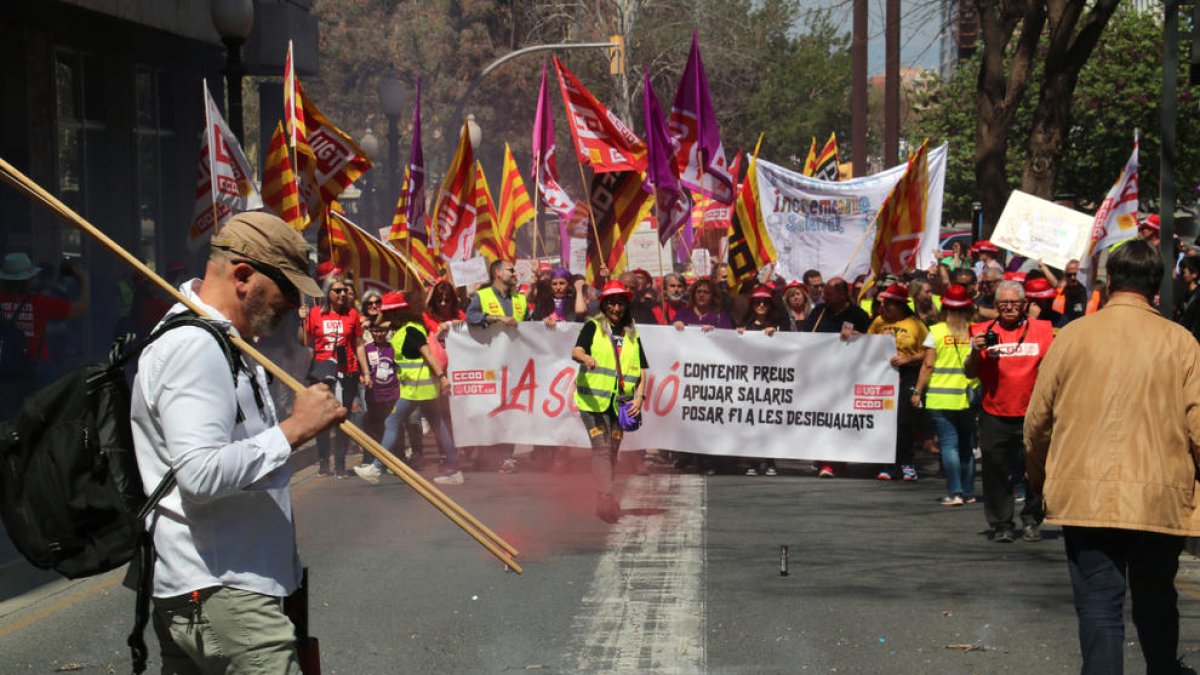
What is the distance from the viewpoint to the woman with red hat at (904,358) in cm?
1325

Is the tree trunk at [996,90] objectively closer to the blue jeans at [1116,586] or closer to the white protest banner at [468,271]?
the white protest banner at [468,271]

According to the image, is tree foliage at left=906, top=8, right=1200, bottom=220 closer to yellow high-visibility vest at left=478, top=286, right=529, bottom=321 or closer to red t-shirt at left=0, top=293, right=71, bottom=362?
yellow high-visibility vest at left=478, top=286, right=529, bottom=321

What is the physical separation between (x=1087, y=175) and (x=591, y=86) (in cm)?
1691

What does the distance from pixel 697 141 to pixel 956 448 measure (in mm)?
5852

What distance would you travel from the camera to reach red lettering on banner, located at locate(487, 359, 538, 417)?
1392 cm

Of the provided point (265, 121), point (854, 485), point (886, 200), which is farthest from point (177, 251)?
point (854, 485)

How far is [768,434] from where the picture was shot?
13672 millimetres

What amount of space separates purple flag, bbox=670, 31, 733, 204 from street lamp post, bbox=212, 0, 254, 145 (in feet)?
15.7

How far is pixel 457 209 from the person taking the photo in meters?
15.5

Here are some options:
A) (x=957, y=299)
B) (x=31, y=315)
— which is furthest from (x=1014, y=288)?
(x=31, y=315)

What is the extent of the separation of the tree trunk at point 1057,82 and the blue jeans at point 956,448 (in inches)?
253

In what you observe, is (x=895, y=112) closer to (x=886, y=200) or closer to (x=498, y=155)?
(x=886, y=200)

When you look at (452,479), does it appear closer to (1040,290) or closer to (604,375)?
(604,375)

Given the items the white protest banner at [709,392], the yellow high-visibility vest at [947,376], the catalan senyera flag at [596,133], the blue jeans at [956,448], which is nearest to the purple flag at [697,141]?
the catalan senyera flag at [596,133]
